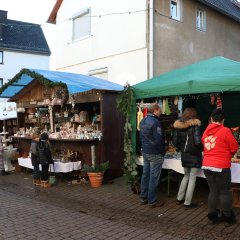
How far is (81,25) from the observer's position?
16562 mm

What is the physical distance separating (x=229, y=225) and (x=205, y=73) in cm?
294

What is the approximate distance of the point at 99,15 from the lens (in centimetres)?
1531

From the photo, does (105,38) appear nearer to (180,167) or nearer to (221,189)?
(180,167)

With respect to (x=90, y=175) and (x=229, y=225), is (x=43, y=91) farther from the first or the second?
(x=229, y=225)

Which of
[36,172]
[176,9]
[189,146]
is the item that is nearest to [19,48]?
[176,9]

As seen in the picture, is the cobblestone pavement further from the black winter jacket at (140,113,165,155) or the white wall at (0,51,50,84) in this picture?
the white wall at (0,51,50,84)

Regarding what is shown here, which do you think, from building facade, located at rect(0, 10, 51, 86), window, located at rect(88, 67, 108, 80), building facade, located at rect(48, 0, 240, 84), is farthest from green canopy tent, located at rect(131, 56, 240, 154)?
building facade, located at rect(0, 10, 51, 86)

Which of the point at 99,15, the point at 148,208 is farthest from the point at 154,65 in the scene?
the point at 148,208

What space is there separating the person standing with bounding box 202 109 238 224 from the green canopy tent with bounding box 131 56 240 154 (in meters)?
0.92

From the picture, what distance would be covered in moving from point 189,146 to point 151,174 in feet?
3.10

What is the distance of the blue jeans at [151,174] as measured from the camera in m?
6.76

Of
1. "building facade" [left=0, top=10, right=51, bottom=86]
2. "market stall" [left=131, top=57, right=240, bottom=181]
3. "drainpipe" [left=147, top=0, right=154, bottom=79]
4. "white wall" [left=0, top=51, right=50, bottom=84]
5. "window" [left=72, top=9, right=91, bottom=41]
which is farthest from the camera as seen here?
"building facade" [left=0, top=10, right=51, bottom=86]

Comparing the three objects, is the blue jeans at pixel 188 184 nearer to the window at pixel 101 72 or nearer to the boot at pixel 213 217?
the boot at pixel 213 217

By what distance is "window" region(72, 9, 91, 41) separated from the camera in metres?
16.1
